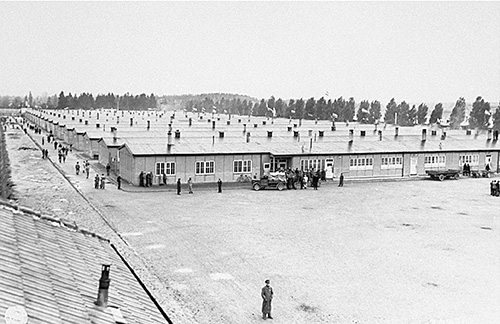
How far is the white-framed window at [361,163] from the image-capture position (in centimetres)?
4764

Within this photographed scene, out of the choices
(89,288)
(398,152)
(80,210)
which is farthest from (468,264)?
(398,152)

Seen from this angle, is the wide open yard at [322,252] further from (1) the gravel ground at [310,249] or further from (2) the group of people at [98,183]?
(2) the group of people at [98,183]

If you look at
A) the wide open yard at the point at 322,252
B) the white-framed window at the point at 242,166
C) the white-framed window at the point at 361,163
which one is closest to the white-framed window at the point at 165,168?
the wide open yard at the point at 322,252

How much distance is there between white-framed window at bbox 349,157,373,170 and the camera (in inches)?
1875

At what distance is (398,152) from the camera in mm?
49688

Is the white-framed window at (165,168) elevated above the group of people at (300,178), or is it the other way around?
the white-framed window at (165,168)

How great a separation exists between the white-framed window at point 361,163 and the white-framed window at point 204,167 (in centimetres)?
1210

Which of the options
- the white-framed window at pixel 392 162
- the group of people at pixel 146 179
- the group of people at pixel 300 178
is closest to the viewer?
the group of people at pixel 146 179

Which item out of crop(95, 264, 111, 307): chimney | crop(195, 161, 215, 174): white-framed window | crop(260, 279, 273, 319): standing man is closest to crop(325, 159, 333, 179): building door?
crop(195, 161, 215, 174): white-framed window

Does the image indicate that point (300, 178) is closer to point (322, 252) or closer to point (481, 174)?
point (322, 252)

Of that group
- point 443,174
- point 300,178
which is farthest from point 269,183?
point 443,174

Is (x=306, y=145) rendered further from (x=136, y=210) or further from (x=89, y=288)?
(x=89, y=288)

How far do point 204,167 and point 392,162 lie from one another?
56.7ft

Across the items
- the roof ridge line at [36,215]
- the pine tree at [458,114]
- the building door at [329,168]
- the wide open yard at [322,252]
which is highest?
the pine tree at [458,114]
